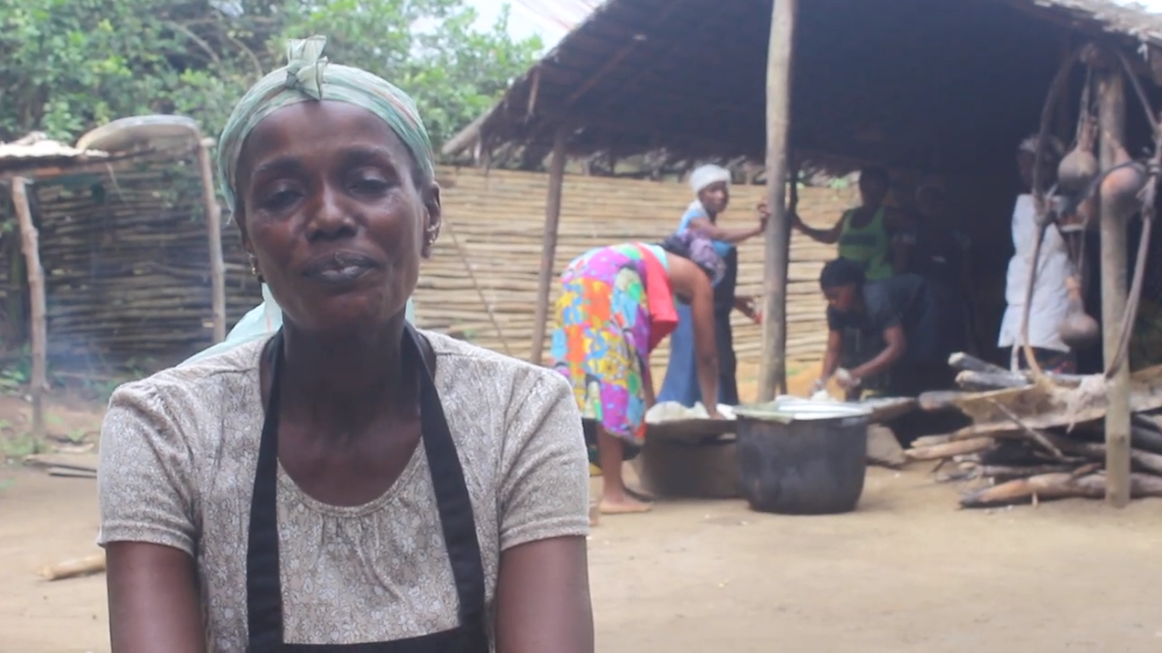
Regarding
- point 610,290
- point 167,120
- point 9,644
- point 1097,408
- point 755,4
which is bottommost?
Answer: point 9,644

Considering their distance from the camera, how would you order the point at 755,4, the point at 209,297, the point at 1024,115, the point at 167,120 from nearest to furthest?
the point at 755,4
the point at 167,120
the point at 1024,115
the point at 209,297

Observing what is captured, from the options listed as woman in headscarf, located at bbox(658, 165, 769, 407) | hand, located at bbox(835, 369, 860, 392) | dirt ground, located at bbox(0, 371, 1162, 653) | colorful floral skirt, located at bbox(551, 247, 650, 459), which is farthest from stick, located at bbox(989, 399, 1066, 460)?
hand, located at bbox(835, 369, 860, 392)

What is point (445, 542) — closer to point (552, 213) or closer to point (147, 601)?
point (147, 601)

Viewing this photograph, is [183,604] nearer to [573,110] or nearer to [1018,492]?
[1018,492]

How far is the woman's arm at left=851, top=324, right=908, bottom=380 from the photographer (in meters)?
8.55

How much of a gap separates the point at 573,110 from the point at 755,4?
1493mm

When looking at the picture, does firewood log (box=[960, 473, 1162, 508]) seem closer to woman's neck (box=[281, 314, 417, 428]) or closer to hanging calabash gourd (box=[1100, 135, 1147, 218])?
hanging calabash gourd (box=[1100, 135, 1147, 218])

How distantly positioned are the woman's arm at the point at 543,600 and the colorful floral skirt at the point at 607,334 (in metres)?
4.78

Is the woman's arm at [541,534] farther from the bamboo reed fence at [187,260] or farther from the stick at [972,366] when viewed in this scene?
the bamboo reed fence at [187,260]

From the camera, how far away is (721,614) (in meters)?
4.60

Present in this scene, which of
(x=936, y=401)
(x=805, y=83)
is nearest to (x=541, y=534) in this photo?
(x=936, y=401)

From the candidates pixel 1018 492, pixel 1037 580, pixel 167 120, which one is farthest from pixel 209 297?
pixel 1037 580

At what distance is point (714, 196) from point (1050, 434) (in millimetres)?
2303

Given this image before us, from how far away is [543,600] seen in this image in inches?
59.2
